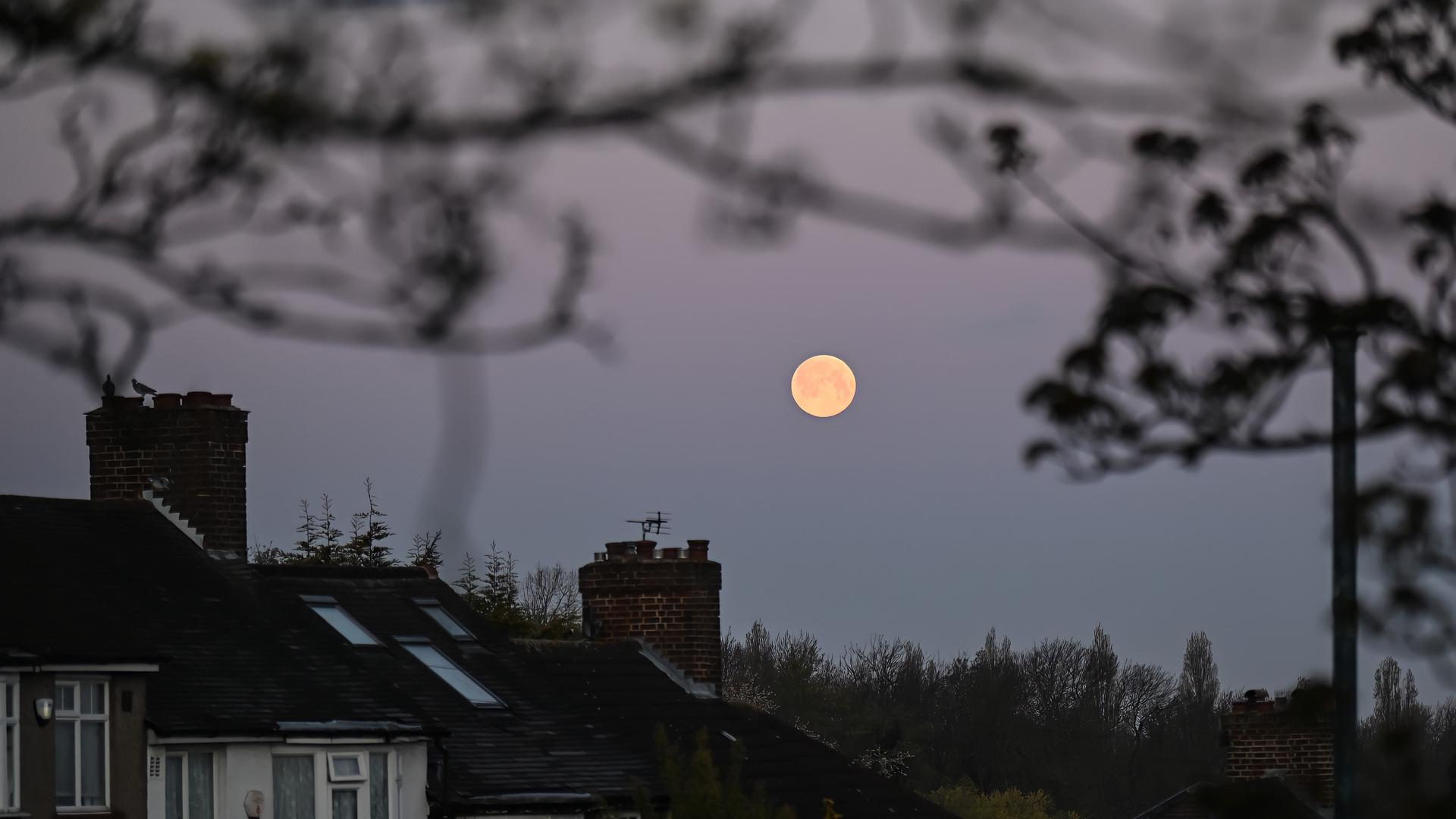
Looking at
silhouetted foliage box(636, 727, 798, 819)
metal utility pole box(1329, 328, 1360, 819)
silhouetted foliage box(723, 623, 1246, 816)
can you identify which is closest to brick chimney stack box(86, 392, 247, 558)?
silhouetted foliage box(636, 727, 798, 819)

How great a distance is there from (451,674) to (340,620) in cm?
154

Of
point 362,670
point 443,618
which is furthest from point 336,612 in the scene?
point 362,670

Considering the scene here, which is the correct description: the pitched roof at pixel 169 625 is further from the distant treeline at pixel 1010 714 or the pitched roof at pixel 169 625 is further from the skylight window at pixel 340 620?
the distant treeline at pixel 1010 714

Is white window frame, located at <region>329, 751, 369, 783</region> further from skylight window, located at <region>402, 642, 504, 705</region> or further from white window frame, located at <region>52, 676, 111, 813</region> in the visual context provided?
skylight window, located at <region>402, 642, 504, 705</region>

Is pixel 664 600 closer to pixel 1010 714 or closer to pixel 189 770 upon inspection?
pixel 189 770

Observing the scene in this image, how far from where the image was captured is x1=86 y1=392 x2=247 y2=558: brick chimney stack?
1037 inches

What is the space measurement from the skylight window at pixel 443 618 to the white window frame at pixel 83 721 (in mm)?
7314

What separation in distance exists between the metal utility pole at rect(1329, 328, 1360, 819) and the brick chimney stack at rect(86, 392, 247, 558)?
60.5 feet

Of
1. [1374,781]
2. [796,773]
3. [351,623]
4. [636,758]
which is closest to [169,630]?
[351,623]

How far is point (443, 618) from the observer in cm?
2883

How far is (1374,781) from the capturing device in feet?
32.3

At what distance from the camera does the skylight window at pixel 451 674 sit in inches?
1048

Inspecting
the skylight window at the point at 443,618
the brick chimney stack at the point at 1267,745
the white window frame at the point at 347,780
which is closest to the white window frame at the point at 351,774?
the white window frame at the point at 347,780

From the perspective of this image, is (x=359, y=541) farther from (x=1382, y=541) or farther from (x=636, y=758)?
(x=1382, y=541)
